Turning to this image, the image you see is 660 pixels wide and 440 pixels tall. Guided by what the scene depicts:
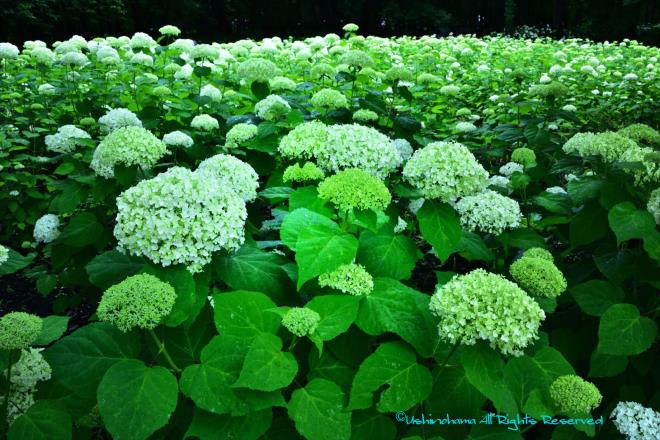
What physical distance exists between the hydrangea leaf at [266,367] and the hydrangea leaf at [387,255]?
1.70ft

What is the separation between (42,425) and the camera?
148 centimetres

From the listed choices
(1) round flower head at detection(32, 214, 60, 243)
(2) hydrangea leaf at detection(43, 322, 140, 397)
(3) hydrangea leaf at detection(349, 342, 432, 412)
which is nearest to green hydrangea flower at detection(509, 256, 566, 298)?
(3) hydrangea leaf at detection(349, 342, 432, 412)

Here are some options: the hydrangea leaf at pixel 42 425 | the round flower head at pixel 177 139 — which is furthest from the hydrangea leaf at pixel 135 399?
the round flower head at pixel 177 139

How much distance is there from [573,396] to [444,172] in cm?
86

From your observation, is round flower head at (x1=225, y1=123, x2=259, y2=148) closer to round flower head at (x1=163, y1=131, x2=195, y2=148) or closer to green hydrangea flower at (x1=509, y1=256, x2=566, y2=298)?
round flower head at (x1=163, y1=131, x2=195, y2=148)

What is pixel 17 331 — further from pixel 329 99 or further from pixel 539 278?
pixel 329 99

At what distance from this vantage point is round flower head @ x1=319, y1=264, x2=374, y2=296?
1.60 meters

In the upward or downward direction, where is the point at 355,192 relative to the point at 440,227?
upward

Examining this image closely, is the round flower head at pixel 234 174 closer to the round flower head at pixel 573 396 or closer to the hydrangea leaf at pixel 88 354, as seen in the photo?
the hydrangea leaf at pixel 88 354

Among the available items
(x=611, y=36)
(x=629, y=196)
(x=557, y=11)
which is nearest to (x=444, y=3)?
(x=557, y=11)

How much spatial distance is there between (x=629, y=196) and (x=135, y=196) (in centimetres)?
204

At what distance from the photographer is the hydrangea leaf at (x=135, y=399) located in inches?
50.7

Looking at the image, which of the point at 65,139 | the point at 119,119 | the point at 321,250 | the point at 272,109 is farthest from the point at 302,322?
the point at 65,139

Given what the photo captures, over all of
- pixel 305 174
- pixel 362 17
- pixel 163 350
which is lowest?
pixel 163 350
